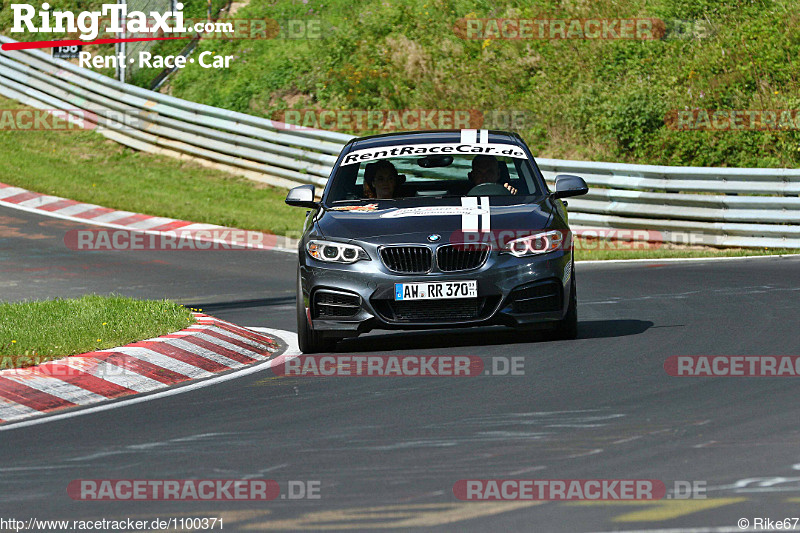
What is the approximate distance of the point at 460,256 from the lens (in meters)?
9.70

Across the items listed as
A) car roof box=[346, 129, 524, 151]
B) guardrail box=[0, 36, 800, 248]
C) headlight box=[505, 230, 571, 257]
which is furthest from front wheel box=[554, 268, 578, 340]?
guardrail box=[0, 36, 800, 248]

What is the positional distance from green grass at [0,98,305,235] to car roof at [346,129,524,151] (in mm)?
9632

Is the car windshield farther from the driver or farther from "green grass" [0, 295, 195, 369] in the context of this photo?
"green grass" [0, 295, 195, 369]

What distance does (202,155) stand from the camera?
26.9 m

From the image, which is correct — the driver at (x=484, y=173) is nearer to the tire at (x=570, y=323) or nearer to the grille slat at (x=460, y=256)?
the tire at (x=570, y=323)

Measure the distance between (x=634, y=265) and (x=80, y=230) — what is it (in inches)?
333

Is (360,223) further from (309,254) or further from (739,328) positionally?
(739,328)

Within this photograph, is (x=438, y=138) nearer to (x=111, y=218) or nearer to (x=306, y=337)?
(x=306, y=337)

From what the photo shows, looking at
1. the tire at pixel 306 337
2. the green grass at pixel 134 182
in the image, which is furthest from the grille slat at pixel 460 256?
the green grass at pixel 134 182

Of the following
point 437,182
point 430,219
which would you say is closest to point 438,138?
point 437,182

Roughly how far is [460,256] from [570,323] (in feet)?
3.51

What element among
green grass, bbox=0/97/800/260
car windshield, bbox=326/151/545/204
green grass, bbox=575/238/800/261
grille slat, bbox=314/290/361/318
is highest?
car windshield, bbox=326/151/545/204

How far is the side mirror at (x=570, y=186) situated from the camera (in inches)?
412

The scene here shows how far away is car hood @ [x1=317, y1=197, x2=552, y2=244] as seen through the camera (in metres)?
9.80
